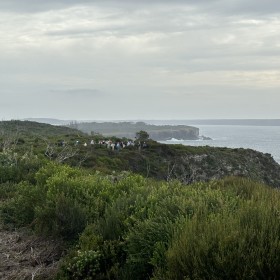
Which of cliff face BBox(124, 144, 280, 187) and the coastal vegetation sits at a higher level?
the coastal vegetation

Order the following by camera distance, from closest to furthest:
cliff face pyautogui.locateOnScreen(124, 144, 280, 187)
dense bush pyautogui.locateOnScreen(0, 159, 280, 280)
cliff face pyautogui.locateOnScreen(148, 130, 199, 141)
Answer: dense bush pyautogui.locateOnScreen(0, 159, 280, 280) → cliff face pyautogui.locateOnScreen(124, 144, 280, 187) → cliff face pyautogui.locateOnScreen(148, 130, 199, 141)

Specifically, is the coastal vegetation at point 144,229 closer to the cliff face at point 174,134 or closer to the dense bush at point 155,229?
the dense bush at point 155,229

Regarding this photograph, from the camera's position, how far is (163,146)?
46.1 m

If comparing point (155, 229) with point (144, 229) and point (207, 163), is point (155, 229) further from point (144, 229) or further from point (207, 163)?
point (207, 163)

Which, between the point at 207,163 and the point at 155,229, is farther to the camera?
the point at 207,163

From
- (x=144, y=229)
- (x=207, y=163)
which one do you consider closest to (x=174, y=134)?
(x=207, y=163)

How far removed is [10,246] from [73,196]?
1.31 m

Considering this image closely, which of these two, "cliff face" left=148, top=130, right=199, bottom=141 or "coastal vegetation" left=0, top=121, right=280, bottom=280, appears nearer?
"coastal vegetation" left=0, top=121, right=280, bottom=280

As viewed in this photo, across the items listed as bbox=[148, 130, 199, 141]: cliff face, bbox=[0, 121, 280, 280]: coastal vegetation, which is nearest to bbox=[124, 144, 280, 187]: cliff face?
bbox=[0, 121, 280, 280]: coastal vegetation

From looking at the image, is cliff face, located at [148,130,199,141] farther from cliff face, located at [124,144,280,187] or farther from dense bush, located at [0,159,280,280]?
dense bush, located at [0,159,280,280]

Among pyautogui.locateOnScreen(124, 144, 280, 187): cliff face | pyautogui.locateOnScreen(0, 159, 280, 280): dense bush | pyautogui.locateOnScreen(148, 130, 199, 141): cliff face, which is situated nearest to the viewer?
pyautogui.locateOnScreen(0, 159, 280, 280): dense bush

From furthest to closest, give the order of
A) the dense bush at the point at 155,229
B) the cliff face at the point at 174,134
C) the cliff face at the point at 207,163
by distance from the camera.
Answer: the cliff face at the point at 174,134
the cliff face at the point at 207,163
the dense bush at the point at 155,229

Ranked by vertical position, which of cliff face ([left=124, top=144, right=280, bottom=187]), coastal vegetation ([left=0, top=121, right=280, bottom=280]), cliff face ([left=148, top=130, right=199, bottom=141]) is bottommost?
cliff face ([left=148, top=130, right=199, bottom=141])

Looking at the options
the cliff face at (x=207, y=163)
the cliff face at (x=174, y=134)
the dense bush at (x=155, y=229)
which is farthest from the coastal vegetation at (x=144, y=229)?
the cliff face at (x=174, y=134)
